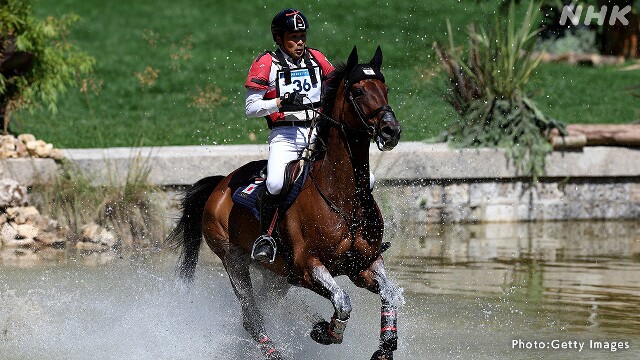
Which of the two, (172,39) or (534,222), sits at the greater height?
(172,39)

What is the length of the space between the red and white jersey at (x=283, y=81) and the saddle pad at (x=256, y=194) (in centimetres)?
46

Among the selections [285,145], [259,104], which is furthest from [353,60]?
[285,145]

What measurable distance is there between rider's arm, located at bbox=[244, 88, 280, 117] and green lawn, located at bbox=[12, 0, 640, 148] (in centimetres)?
525

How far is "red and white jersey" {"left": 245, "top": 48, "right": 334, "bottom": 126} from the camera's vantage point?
7926 millimetres

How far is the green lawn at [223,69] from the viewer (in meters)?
15.7

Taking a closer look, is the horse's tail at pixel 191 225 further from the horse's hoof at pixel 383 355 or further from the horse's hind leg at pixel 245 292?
the horse's hoof at pixel 383 355

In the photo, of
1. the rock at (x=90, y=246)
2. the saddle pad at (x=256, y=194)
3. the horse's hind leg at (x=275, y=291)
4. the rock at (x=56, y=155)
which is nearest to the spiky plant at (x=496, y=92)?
the rock at (x=90, y=246)

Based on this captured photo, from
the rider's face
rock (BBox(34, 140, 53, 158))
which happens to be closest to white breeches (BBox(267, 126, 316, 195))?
the rider's face

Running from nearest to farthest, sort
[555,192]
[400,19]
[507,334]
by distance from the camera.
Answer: [507,334] → [555,192] → [400,19]

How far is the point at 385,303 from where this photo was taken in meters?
7.44

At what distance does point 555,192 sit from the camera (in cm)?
1405

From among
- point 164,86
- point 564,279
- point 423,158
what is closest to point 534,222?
point 423,158

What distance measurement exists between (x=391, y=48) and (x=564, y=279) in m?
11.6

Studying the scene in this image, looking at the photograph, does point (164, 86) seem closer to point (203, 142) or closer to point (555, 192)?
point (203, 142)
